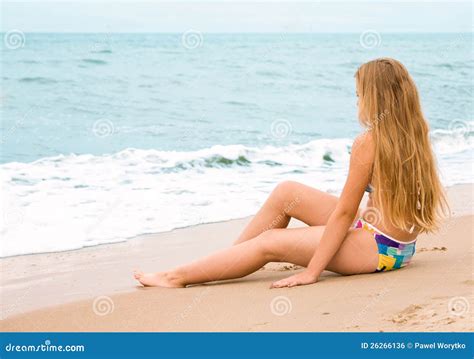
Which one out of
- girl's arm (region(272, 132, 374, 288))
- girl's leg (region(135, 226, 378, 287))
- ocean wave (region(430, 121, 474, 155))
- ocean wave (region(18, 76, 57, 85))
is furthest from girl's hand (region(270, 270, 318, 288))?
ocean wave (region(18, 76, 57, 85))

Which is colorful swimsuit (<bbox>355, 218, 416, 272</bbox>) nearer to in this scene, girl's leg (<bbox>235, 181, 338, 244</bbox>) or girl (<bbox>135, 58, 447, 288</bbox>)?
girl (<bbox>135, 58, 447, 288</bbox>)

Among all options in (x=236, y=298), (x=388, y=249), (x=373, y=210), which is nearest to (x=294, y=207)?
(x=373, y=210)

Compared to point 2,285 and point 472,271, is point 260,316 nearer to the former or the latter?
point 472,271

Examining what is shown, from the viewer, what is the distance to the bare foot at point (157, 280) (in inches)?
170

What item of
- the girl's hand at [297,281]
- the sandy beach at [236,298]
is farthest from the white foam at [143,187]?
the girl's hand at [297,281]

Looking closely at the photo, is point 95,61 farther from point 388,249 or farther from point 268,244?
point 388,249

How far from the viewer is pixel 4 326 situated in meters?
3.86

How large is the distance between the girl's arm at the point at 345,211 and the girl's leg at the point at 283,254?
3.7 inches

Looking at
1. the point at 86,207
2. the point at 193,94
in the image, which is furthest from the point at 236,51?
the point at 86,207

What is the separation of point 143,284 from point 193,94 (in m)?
15.1

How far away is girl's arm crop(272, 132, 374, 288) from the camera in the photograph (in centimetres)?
396

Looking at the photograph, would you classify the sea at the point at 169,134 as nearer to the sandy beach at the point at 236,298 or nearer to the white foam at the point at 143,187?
the white foam at the point at 143,187

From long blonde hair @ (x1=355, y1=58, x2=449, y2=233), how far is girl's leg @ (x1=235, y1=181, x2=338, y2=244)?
0.45 metres

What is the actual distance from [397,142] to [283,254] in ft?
2.96
